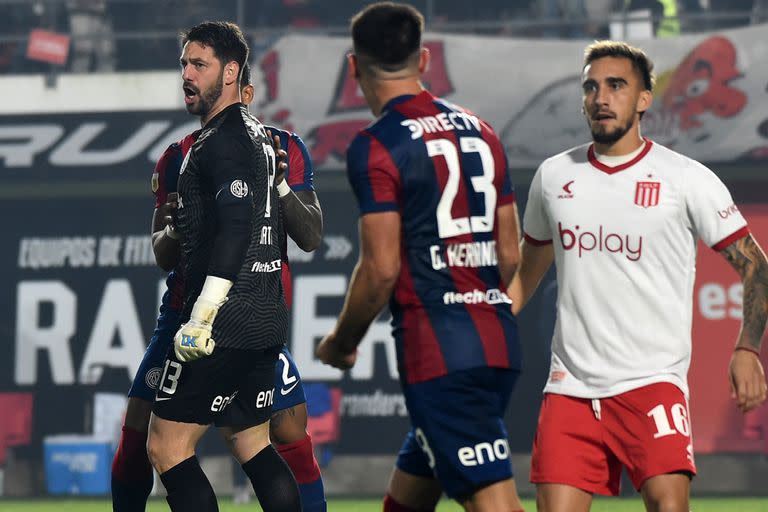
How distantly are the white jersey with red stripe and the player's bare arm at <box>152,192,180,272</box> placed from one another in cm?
154

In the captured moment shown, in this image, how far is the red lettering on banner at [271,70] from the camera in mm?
15125

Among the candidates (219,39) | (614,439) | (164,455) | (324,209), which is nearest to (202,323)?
(164,455)

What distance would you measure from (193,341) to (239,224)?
0.45 metres

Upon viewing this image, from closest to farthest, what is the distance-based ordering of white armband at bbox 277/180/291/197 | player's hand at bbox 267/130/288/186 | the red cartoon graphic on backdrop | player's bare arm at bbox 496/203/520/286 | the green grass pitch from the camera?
1. player's bare arm at bbox 496/203/520/286
2. player's hand at bbox 267/130/288/186
3. white armband at bbox 277/180/291/197
4. the green grass pitch
5. the red cartoon graphic on backdrop

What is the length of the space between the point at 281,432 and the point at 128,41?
11298mm

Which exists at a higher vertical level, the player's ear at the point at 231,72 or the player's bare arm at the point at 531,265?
the player's ear at the point at 231,72

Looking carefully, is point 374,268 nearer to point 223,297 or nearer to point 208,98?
point 223,297

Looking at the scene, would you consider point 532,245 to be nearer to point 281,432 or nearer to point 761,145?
point 281,432

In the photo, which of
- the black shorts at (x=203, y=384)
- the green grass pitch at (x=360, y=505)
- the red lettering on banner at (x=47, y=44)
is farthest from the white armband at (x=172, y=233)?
the red lettering on banner at (x=47, y=44)

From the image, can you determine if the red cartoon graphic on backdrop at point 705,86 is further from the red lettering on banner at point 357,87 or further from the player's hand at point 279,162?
the player's hand at point 279,162

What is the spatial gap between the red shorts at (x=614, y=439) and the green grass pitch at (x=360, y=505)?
6.84 m

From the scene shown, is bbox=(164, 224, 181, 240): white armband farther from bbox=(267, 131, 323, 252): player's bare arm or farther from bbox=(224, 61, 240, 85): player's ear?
bbox=(224, 61, 240, 85): player's ear

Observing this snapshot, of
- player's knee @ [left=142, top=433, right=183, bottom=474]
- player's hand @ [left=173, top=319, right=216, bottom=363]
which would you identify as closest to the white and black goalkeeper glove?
player's hand @ [left=173, top=319, right=216, bottom=363]

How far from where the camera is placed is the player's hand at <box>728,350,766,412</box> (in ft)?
15.8
